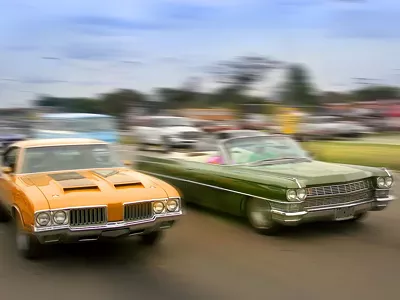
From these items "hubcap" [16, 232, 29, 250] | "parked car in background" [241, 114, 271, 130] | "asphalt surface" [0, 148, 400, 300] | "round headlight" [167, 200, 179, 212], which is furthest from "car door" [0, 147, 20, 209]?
"parked car in background" [241, 114, 271, 130]

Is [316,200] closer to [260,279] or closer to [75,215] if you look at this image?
[260,279]

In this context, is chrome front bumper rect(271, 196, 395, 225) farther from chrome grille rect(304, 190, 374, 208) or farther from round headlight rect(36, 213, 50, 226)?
round headlight rect(36, 213, 50, 226)

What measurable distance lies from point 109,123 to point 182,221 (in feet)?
49.5

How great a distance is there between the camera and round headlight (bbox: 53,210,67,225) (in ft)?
17.7

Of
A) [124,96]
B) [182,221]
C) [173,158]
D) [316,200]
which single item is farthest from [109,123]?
[124,96]

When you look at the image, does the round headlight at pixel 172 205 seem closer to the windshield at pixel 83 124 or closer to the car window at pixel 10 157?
the car window at pixel 10 157

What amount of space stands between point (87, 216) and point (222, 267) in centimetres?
152

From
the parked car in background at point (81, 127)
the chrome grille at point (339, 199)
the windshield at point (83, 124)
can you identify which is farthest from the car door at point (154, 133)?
the chrome grille at point (339, 199)

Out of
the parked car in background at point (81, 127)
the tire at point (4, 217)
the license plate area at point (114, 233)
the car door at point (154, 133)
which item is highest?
the license plate area at point (114, 233)

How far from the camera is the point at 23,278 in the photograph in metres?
5.30

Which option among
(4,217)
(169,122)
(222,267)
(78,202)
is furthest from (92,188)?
(169,122)

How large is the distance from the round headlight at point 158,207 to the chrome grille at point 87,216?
1.95 ft

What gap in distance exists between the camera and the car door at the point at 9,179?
6.41 m

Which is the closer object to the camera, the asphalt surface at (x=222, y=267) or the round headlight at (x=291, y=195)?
the asphalt surface at (x=222, y=267)
